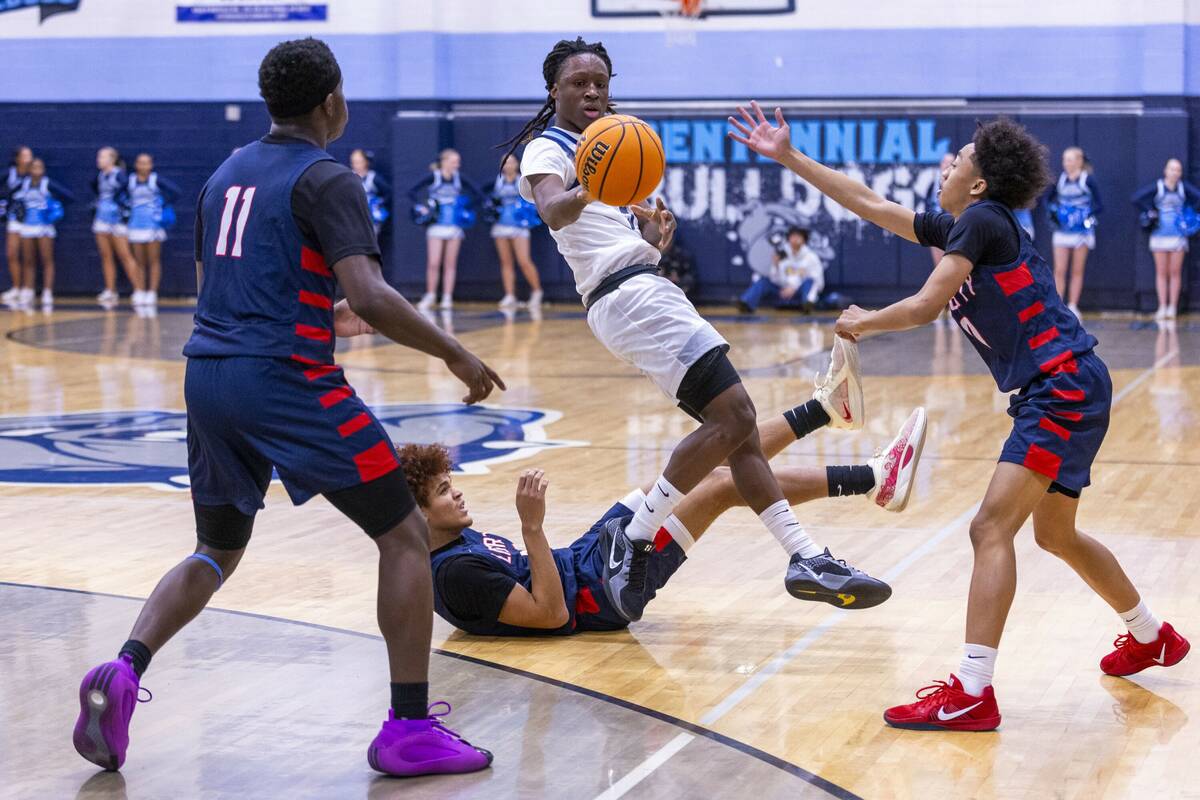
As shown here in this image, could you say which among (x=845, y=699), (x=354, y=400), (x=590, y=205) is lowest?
(x=845, y=699)

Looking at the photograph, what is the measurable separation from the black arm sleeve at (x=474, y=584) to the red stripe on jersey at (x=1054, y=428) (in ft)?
5.58

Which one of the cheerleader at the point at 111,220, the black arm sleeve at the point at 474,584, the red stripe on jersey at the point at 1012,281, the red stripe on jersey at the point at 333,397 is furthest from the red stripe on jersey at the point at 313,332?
the cheerleader at the point at 111,220

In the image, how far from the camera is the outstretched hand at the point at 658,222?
518 cm

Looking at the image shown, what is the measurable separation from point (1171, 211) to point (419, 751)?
14.8 meters

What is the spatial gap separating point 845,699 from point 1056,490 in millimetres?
835

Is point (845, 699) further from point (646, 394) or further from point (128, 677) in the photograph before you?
point (646, 394)

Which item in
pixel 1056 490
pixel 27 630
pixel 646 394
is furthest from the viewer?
pixel 646 394

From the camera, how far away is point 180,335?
15641 millimetres

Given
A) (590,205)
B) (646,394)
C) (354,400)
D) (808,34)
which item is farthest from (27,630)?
(808,34)

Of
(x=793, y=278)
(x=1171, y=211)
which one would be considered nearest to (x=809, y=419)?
(x=1171, y=211)

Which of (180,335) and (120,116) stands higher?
(120,116)

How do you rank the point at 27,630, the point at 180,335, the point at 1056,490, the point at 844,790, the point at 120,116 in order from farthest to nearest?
the point at 120,116 < the point at 180,335 < the point at 27,630 < the point at 1056,490 < the point at 844,790

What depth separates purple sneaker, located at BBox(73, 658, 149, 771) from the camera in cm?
383

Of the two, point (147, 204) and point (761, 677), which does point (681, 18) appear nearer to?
point (147, 204)
